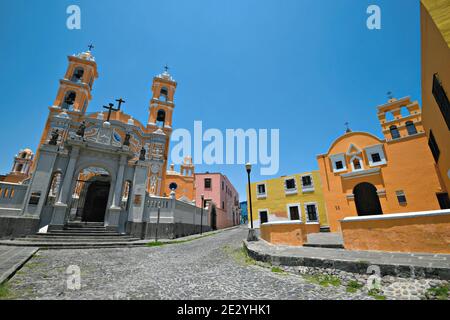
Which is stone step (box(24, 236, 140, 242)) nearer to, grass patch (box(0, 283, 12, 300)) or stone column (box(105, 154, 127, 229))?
stone column (box(105, 154, 127, 229))

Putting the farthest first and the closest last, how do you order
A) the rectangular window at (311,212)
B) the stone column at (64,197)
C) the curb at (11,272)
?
the rectangular window at (311,212), the stone column at (64,197), the curb at (11,272)

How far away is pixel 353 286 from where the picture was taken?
12.1ft

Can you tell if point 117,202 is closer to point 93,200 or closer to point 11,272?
point 93,200

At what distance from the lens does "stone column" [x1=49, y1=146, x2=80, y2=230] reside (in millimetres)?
10718

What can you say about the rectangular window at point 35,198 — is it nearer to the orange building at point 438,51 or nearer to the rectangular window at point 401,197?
the orange building at point 438,51

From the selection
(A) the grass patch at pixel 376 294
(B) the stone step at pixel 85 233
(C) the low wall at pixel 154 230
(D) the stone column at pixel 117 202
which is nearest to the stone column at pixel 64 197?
(B) the stone step at pixel 85 233

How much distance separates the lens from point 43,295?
321 cm

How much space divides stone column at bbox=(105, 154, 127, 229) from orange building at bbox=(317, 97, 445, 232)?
51.0ft

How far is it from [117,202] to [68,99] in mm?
18865

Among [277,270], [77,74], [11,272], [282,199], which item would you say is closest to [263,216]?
[282,199]

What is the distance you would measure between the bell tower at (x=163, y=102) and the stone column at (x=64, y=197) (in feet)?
40.3

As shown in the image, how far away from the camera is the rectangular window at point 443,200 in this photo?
448 inches
